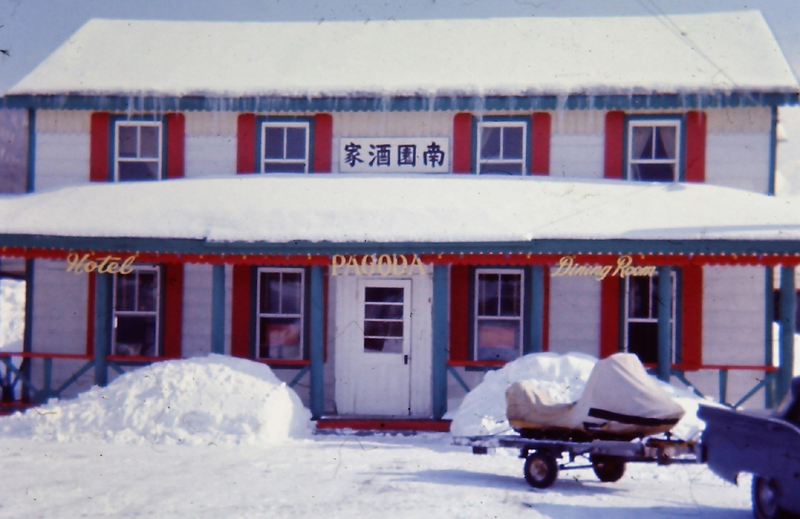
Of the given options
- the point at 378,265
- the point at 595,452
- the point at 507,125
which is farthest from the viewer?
the point at 507,125

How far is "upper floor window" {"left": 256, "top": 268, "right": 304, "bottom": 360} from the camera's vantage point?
15.2 metres

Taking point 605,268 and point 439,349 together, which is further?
point 605,268

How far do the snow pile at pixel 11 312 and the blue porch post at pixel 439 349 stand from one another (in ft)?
69.3

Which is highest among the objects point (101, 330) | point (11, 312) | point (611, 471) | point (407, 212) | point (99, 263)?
point (407, 212)

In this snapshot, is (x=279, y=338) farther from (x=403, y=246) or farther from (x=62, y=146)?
(x=62, y=146)

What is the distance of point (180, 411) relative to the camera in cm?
1191

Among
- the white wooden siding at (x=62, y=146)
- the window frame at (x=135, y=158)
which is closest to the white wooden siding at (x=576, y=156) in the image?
the window frame at (x=135, y=158)

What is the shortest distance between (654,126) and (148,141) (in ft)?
33.8

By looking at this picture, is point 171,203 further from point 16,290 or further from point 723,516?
point 16,290

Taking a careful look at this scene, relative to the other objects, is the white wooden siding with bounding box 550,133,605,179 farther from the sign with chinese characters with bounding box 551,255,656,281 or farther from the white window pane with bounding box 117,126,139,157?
the white window pane with bounding box 117,126,139,157

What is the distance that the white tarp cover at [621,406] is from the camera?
8320mm

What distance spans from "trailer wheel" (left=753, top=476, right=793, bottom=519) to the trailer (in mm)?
819

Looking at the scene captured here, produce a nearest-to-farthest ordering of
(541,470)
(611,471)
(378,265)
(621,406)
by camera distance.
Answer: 1. (621,406)
2. (541,470)
3. (611,471)
4. (378,265)

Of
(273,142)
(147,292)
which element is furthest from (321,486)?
(273,142)
